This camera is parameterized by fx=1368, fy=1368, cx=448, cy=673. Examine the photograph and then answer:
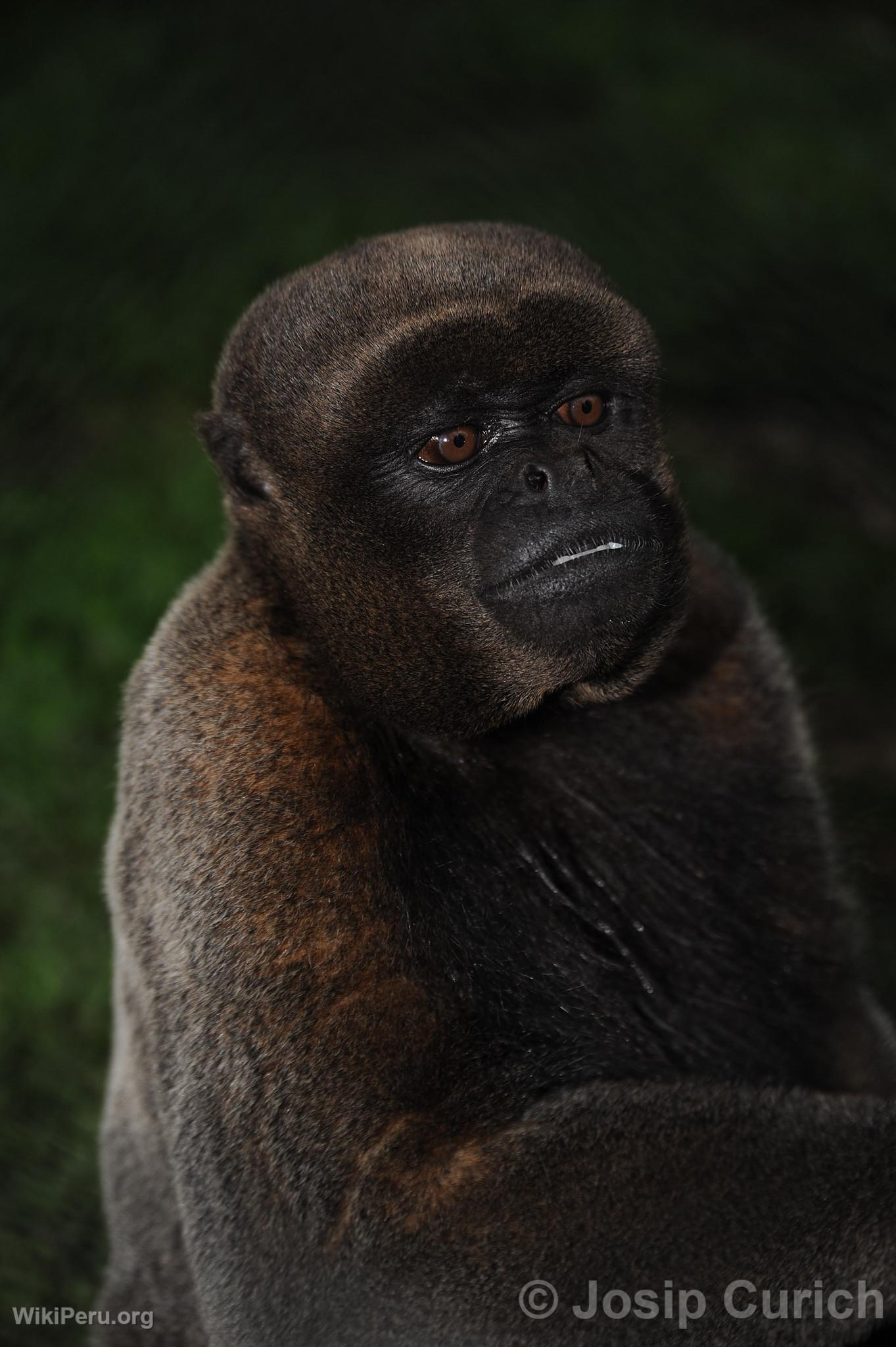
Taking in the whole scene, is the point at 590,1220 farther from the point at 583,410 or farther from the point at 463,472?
the point at 583,410

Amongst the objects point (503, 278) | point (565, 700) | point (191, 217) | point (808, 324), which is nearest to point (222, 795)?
point (565, 700)

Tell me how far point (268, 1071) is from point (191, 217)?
6425mm

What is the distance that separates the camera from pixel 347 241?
816cm

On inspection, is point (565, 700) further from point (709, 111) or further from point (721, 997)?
point (709, 111)

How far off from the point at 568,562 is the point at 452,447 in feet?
1.20

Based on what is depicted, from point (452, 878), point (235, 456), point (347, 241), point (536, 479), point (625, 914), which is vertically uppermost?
point (347, 241)

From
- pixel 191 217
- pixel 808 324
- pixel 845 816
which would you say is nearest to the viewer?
pixel 845 816

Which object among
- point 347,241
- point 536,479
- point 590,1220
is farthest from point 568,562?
point 347,241

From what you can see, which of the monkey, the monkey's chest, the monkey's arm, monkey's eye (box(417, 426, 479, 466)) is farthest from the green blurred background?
monkey's eye (box(417, 426, 479, 466))

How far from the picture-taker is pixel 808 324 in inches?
292

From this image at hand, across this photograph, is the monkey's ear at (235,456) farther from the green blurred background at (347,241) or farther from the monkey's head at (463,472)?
the green blurred background at (347,241)

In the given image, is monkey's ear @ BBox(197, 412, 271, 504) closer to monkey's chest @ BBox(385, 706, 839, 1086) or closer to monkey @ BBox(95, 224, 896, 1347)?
monkey @ BBox(95, 224, 896, 1347)

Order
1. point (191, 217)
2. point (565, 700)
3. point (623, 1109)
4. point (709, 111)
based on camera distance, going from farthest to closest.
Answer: point (709, 111), point (191, 217), point (565, 700), point (623, 1109)

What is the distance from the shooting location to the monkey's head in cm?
301
